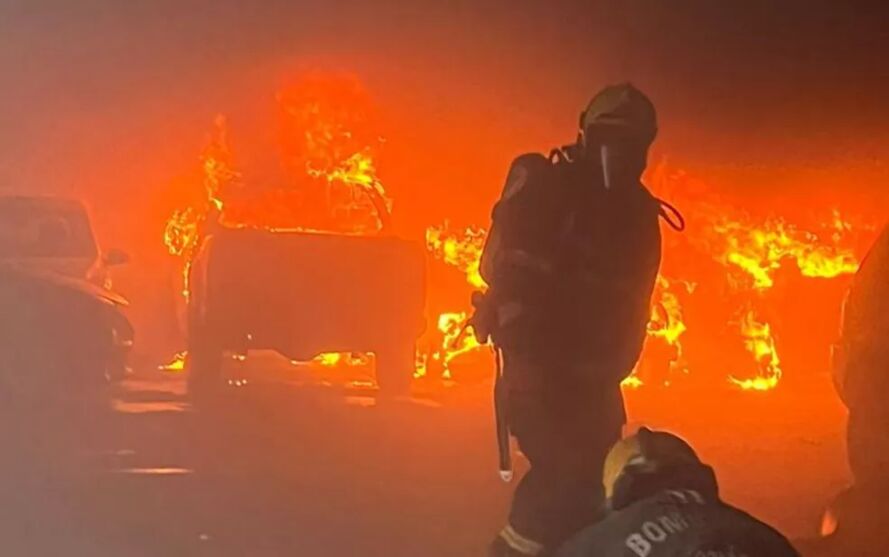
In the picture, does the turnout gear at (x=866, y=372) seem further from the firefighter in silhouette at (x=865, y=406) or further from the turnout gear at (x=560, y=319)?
the turnout gear at (x=560, y=319)

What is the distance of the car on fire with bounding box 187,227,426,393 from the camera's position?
139 cm

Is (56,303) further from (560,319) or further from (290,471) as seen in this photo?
(560,319)

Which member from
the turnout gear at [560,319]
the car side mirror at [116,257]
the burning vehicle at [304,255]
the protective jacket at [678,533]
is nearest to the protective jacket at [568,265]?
the turnout gear at [560,319]

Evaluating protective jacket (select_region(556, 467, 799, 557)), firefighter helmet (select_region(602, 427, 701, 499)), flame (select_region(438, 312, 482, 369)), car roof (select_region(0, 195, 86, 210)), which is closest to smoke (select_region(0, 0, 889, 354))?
car roof (select_region(0, 195, 86, 210))

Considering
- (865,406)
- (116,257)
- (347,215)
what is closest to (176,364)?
(116,257)

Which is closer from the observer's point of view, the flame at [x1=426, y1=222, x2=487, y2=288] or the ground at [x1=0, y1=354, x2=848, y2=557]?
the ground at [x1=0, y1=354, x2=848, y2=557]

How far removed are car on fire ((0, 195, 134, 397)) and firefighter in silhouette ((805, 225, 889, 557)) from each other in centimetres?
86

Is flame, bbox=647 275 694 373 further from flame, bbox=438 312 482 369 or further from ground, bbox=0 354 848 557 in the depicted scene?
flame, bbox=438 312 482 369

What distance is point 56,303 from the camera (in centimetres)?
133

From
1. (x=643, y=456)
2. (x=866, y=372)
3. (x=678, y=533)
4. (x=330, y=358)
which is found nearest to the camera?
(x=678, y=533)

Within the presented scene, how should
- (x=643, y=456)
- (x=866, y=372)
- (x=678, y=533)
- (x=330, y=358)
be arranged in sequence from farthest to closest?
1. (x=866, y=372)
2. (x=330, y=358)
3. (x=643, y=456)
4. (x=678, y=533)

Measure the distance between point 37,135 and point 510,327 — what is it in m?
0.58

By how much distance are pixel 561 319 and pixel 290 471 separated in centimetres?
36

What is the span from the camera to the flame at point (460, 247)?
1425mm
